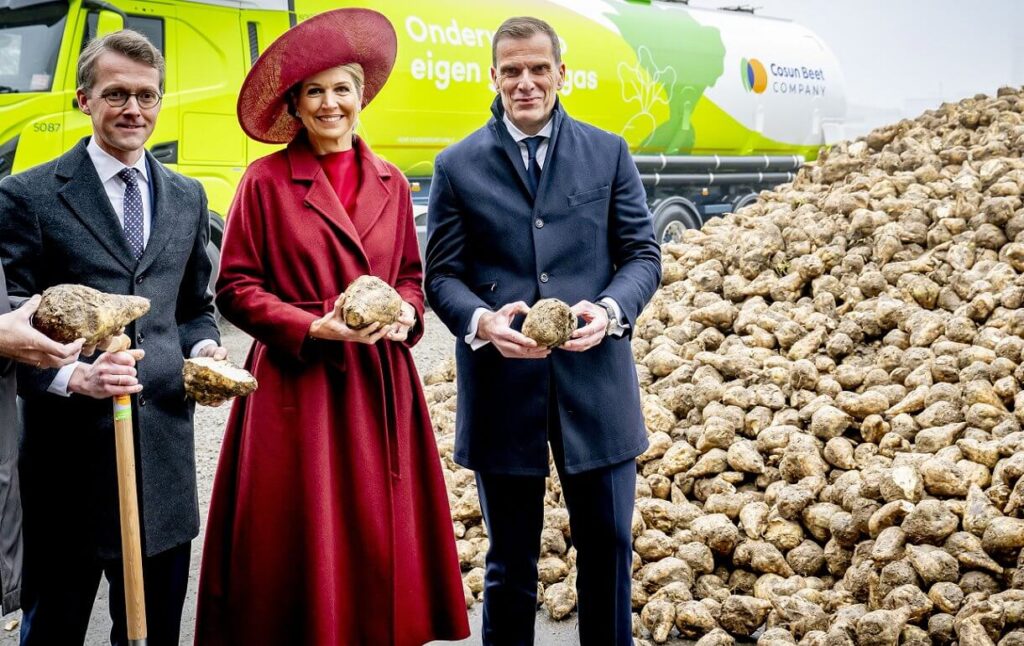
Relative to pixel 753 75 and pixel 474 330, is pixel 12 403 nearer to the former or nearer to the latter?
pixel 474 330

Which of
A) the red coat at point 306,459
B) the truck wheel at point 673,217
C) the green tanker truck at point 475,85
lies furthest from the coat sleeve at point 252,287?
the truck wheel at point 673,217

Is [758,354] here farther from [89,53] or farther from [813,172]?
[89,53]

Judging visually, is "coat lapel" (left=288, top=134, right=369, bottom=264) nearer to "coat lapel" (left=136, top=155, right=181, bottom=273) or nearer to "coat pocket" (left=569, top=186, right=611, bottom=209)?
"coat lapel" (left=136, top=155, right=181, bottom=273)

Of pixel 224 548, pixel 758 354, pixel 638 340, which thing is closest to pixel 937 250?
pixel 758 354

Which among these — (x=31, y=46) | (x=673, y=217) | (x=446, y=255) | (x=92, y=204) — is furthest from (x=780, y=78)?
(x=92, y=204)

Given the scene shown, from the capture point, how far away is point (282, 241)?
235 centimetres

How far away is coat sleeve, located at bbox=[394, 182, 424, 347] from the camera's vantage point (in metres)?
2.46

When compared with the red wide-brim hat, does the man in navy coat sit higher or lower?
lower

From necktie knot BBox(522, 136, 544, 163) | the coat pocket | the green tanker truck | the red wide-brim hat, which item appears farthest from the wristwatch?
the green tanker truck

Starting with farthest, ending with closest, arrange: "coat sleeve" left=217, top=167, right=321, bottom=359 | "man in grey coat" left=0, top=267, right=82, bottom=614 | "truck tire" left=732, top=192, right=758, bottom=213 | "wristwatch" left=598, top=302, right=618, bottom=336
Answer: "truck tire" left=732, top=192, right=758, bottom=213, "wristwatch" left=598, top=302, right=618, bottom=336, "coat sleeve" left=217, top=167, right=321, bottom=359, "man in grey coat" left=0, top=267, right=82, bottom=614

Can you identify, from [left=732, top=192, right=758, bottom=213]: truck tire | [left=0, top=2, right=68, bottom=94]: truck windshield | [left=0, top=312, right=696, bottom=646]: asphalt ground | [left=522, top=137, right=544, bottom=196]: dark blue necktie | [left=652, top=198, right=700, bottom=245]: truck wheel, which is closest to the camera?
[left=522, top=137, right=544, bottom=196]: dark blue necktie

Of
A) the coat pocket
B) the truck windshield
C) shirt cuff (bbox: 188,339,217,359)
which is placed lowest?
shirt cuff (bbox: 188,339,217,359)

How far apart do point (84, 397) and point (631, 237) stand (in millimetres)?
1282

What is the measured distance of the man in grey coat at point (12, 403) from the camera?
1863 mm
